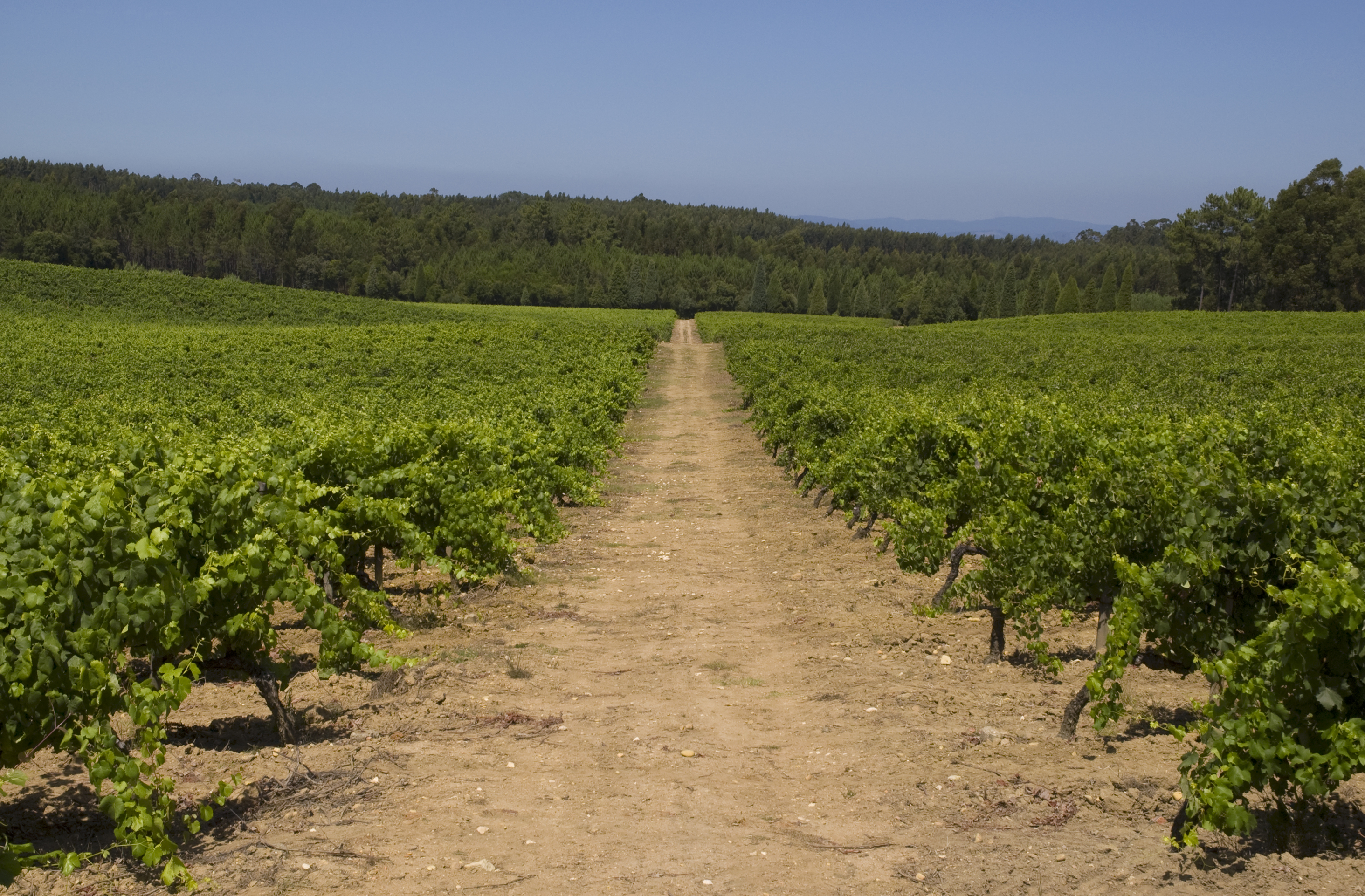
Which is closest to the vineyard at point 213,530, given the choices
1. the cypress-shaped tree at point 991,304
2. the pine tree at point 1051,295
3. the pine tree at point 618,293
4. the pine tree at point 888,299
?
the pine tree at point 1051,295

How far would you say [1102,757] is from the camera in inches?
244

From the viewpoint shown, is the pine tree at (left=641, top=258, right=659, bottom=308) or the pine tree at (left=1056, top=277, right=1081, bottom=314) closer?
the pine tree at (left=1056, top=277, right=1081, bottom=314)

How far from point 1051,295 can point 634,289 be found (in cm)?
5141

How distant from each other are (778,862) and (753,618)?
522cm

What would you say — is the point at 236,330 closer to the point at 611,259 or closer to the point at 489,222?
the point at 611,259

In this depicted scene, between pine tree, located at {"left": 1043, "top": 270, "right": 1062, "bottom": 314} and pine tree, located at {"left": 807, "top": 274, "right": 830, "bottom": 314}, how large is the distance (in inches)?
1248

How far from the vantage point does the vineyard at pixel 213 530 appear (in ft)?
14.9

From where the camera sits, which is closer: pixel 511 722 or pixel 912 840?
pixel 912 840

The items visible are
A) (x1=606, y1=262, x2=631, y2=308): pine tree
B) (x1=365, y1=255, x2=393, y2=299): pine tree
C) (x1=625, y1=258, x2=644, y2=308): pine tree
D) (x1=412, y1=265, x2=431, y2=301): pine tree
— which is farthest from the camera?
(x1=625, y1=258, x2=644, y2=308): pine tree

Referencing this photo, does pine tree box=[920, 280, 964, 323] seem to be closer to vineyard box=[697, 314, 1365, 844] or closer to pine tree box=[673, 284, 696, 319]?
pine tree box=[673, 284, 696, 319]

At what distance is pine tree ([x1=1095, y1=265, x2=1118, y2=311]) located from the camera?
334ft

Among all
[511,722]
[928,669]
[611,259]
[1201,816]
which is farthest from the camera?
[611,259]

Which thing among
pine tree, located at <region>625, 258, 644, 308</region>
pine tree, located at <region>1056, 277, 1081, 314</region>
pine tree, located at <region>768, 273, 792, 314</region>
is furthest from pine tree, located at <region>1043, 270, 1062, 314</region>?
pine tree, located at <region>625, 258, 644, 308</region>

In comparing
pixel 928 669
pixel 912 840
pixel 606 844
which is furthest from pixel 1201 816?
pixel 928 669
